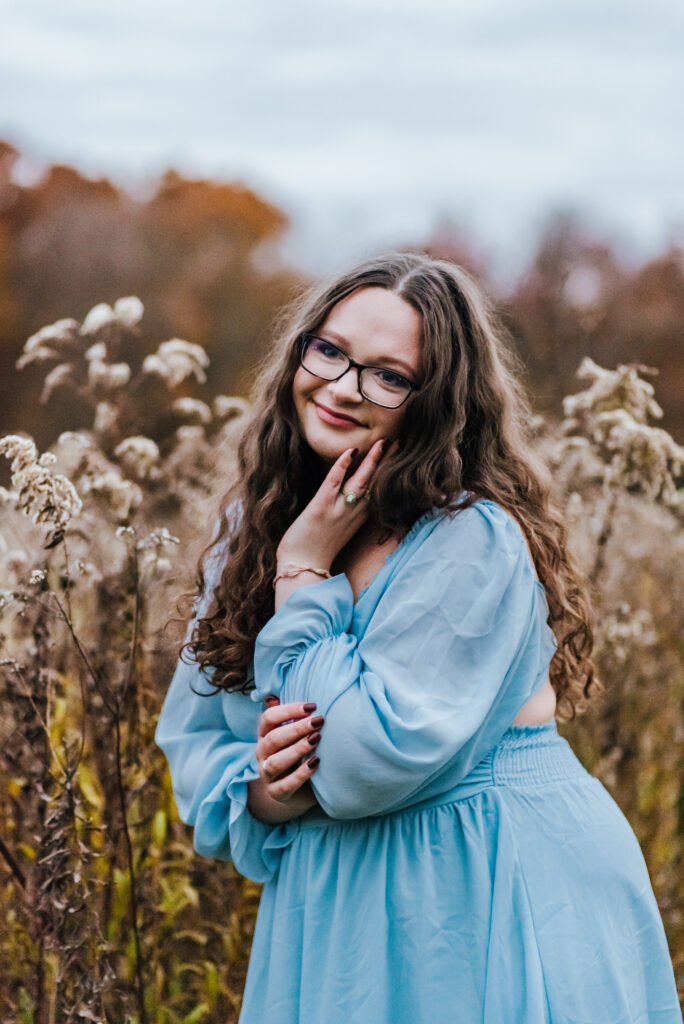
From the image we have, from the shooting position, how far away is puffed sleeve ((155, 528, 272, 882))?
1.76 m

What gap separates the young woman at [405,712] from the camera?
154 centimetres

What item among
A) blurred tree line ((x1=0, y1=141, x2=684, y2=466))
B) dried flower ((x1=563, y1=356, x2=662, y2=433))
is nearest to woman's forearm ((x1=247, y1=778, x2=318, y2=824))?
dried flower ((x1=563, y1=356, x2=662, y2=433))

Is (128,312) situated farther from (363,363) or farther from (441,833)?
(441,833)

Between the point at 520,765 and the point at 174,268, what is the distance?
1559 centimetres

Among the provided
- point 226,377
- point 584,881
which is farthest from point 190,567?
point 226,377

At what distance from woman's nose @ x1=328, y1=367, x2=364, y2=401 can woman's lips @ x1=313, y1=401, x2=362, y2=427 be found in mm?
46

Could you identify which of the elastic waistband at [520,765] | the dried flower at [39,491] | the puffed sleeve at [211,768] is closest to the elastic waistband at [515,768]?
the elastic waistband at [520,765]

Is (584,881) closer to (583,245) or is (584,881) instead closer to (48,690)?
(48,690)

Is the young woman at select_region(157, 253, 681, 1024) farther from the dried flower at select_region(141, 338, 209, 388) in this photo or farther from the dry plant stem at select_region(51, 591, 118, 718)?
the dried flower at select_region(141, 338, 209, 388)

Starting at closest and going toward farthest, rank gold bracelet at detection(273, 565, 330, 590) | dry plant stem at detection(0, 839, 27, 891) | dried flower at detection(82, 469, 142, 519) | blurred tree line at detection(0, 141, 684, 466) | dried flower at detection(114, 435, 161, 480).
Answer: gold bracelet at detection(273, 565, 330, 590), dry plant stem at detection(0, 839, 27, 891), dried flower at detection(82, 469, 142, 519), dried flower at detection(114, 435, 161, 480), blurred tree line at detection(0, 141, 684, 466)

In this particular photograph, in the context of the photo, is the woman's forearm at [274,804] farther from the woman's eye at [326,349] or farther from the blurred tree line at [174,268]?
the blurred tree line at [174,268]

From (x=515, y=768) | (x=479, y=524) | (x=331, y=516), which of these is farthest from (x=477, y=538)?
(x=515, y=768)

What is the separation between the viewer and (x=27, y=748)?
2.30 metres

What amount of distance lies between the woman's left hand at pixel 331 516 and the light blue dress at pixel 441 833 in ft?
0.25
